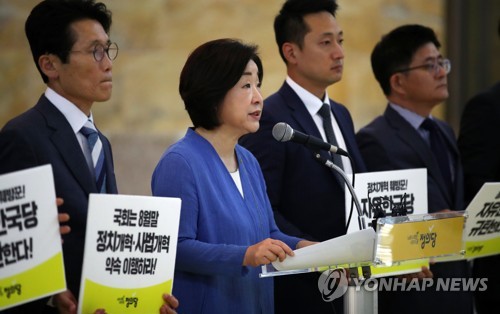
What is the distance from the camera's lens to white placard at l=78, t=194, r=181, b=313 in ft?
9.62

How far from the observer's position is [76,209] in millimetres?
3209

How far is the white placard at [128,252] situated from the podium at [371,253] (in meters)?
0.34

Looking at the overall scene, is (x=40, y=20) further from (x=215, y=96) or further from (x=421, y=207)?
(x=421, y=207)

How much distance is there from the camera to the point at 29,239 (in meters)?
2.81

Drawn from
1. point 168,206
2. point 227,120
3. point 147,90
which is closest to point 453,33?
point 147,90

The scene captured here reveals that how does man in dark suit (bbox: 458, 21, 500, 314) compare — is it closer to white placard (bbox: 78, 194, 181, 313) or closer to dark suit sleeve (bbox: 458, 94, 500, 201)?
dark suit sleeve (bbox: 458, 94, 500, 201)

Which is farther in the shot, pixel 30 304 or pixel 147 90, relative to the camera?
pixel 147 90

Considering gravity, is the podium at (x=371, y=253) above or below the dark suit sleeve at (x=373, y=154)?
below

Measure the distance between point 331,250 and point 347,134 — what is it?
135cm

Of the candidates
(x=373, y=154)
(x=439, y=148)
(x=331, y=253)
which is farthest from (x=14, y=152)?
(x=439, y=148)

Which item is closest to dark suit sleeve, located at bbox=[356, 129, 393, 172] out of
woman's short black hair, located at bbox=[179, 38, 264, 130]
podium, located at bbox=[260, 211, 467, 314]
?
podium, located at bbox=[260, 211, 467, 314]

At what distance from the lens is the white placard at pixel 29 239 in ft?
9.02

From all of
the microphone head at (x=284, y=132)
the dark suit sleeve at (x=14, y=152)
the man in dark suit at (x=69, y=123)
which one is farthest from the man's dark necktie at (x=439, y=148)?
the dark suit sleeve at (x=14, y=152)

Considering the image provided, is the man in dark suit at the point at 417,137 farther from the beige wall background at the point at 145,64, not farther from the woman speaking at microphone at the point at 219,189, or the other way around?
the beige wall background at the point at 145,64
